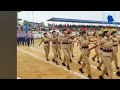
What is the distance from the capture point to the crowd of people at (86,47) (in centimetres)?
400

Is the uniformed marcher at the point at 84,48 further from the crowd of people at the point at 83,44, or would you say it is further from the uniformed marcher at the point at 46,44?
the uniformed marcher at the point at 46,44

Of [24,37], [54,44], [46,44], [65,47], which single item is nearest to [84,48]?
[65,47]

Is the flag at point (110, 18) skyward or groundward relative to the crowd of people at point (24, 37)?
skyward

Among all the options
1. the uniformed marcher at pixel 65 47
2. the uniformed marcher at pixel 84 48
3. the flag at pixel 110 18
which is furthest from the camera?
the uniformed marcher at pixel 65 47

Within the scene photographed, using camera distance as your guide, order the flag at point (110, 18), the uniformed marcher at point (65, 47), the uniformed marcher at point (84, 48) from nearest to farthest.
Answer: the flag at point (110, 18) → the uniformed marcher at point (84, 48) → the uniformed marcher at point (65, 47)

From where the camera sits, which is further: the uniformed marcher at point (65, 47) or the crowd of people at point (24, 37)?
the uniformed marcher at point (65, 47)

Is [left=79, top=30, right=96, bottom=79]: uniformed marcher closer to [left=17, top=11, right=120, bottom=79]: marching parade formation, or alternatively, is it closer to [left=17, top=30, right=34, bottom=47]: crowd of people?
[left=17, top=11, right=120, bottom=79]: marching parade formation

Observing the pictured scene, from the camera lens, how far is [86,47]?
413cm

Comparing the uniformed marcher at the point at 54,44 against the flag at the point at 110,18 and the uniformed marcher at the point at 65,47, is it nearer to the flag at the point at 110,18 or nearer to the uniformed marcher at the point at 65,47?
the uniformed marcher at the point at 65,47

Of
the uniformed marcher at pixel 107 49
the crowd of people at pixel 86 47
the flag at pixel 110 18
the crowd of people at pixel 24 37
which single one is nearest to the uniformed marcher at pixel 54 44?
the crowd of people at pixel 86 47

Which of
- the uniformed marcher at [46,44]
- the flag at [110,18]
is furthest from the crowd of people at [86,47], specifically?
the flag at [110,18]

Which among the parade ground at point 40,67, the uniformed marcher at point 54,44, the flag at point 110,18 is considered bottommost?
the parade ground at point 40,67
